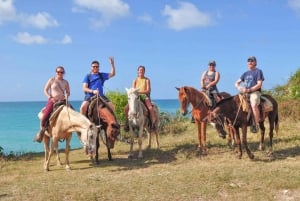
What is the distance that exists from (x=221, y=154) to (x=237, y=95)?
1.77m

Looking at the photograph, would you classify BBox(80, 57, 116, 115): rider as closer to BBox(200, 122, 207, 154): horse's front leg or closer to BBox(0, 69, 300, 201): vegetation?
BBox(0, 69, 300, 201): vegetation

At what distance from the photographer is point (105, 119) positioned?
11.0m

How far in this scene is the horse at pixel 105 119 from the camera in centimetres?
1058

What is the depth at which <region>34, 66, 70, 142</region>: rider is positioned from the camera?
10.8 metres

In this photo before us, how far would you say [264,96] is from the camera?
38.4 ft

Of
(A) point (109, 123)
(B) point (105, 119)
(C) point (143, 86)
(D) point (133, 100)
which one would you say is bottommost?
(A) point (109, 123)

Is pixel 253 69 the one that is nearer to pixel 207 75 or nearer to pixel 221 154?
pixel 207 75

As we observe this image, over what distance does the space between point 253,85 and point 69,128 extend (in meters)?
4.83

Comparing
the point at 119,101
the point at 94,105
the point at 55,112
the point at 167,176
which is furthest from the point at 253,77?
the point at 119,101

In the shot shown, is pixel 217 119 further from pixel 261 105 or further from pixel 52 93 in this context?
pixel 52 93

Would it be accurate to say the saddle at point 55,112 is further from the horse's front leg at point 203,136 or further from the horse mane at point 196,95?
the horse's front leg at point 203,136

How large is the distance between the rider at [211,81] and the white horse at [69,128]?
3638 mm

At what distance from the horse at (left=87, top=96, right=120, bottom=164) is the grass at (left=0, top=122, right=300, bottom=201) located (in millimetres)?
736

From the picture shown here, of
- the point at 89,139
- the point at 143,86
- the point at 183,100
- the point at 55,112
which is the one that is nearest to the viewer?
the point at 89,139
